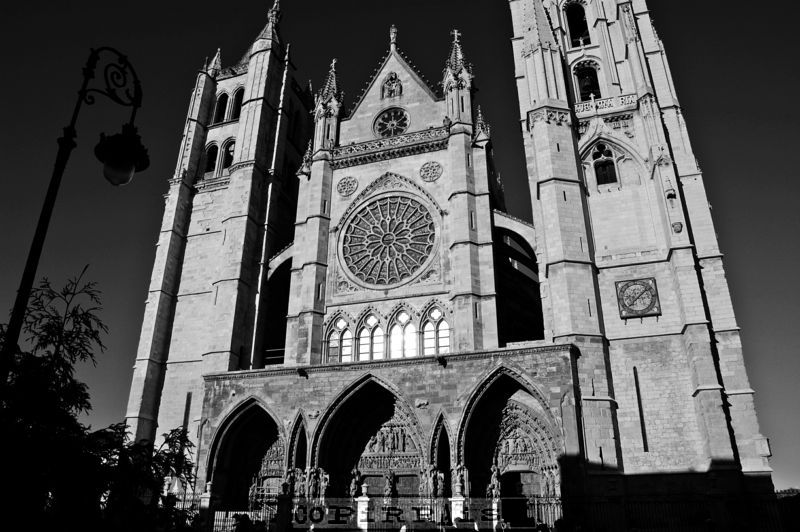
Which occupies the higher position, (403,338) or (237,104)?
(237,104)

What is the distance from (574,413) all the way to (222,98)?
77.5 ft

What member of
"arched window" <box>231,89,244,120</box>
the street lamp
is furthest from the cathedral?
the street lamp

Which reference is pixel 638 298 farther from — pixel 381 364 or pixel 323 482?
pixel 323 482

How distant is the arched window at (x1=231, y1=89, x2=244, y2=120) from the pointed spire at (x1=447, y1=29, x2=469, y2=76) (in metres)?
11.1

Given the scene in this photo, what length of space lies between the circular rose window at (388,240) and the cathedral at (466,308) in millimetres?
92

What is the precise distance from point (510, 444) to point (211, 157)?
19756 mm

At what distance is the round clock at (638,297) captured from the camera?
18.2m

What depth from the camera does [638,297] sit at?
60.4 feet

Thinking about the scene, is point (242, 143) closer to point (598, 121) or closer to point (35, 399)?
point (598, 121)

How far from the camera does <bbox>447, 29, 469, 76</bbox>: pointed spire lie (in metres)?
24.5

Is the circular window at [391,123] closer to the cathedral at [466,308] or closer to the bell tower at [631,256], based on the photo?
the cathedral at [466,308]

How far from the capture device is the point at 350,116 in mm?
25938

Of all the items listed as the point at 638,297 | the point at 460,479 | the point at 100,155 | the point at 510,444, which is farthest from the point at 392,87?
the point at 100,155

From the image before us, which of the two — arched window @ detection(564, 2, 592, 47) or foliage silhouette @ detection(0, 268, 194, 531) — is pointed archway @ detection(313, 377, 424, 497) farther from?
arched window @ detection(564, 2, 592, 47)
